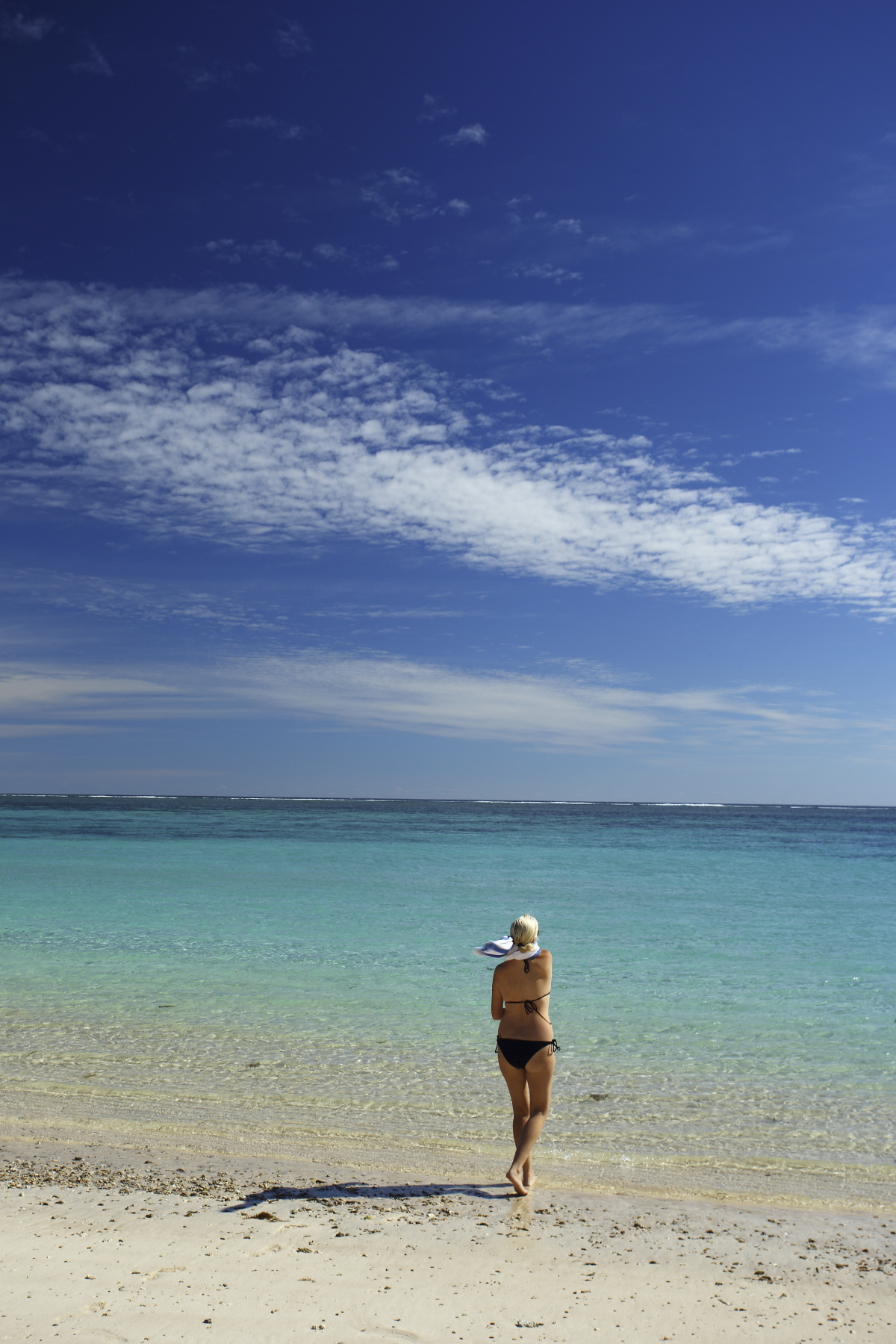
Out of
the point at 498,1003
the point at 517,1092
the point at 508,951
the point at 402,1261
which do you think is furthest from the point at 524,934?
the point at 402,1261

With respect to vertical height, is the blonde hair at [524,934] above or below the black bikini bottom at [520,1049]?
above

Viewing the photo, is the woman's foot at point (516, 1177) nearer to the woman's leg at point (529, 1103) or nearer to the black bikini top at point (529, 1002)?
the woman's leg at point (529, 1103)

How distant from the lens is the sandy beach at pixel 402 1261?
3826 mm

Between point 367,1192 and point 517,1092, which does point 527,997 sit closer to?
point 517,1092

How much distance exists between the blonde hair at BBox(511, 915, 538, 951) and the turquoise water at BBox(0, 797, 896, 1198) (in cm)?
191

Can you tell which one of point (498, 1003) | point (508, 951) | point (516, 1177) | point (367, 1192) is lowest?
point (367, 1192)

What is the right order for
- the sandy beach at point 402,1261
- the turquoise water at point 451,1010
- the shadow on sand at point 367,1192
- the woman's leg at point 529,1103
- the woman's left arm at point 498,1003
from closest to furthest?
the sandy beach at point 402,1261 → the shadow on sand at point 367,1192 → the woman's leg at point 529,1103 → the woman's left arm at point 498,1003 → the turquoise water at point 451,1010

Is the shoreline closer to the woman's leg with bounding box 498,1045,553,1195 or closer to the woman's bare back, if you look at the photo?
the woman's leg with bounding box 498,1045,553,1195

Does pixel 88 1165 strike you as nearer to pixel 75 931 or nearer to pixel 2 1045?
pixel 2 1045

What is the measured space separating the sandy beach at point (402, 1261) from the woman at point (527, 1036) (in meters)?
0.41

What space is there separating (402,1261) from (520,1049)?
55.6 inches

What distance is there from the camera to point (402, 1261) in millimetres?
4422

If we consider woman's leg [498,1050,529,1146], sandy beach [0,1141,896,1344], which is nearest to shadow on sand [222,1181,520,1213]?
sandy beach [0,1141,896,1344]

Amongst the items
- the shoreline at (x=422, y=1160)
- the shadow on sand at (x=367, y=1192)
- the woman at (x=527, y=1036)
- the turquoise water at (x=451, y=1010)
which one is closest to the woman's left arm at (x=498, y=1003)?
the woman at (x=527, y=1036)
